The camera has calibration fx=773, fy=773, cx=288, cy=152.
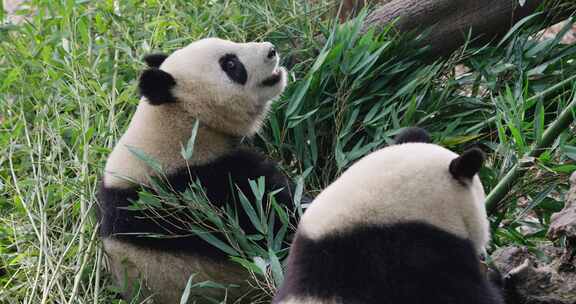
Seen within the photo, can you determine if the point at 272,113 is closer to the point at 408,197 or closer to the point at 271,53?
the point at 271,53

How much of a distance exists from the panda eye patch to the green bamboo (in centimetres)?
156

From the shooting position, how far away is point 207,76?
13.6 feet

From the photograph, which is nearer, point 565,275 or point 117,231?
point 565,275

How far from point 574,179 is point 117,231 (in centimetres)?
214

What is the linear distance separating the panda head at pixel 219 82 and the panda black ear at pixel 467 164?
1.94m

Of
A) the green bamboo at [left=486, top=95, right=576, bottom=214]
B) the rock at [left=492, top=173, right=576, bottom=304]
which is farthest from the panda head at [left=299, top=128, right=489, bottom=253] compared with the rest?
the green bamboo at [left=486, top=95, right=576, bottom=214]

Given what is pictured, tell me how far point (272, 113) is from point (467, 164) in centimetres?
224

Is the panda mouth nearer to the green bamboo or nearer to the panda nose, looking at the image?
the panda nose

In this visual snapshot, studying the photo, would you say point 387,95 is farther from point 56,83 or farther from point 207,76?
point 56,83

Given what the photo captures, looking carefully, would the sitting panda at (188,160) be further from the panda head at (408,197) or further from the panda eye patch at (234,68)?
the panda head at (408,197)

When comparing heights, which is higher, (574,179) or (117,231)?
(574,179)

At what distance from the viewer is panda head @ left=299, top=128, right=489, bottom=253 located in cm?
240

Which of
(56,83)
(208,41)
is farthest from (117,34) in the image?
(208,41)

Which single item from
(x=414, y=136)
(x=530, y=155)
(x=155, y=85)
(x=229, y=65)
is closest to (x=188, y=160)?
(x=155, y=85)
